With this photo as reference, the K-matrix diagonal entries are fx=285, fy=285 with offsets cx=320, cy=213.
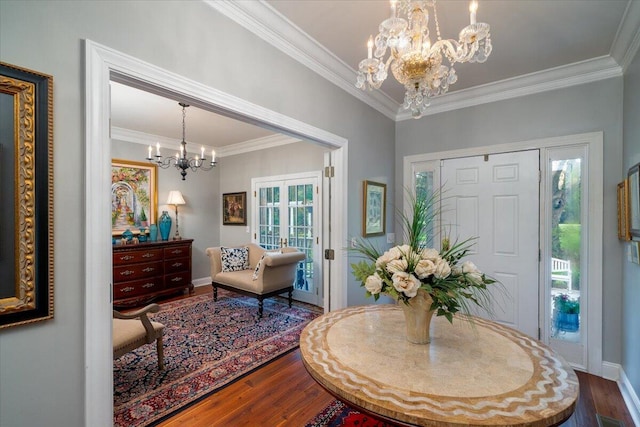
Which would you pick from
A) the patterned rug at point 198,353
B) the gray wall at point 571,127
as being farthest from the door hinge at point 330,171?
the patterned rug at point 198,353

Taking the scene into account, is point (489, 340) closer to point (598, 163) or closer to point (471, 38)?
point (471, 38)

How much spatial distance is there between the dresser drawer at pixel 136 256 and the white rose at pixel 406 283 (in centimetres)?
429

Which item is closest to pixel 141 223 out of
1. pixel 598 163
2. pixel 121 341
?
Result: pixel 121 341

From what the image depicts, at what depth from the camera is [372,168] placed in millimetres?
3117

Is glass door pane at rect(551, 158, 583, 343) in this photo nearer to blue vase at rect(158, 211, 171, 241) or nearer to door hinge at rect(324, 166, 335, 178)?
door hinge at rect(324, 166, 335, 178)

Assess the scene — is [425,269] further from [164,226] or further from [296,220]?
[164,226]

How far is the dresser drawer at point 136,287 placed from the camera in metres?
4.04

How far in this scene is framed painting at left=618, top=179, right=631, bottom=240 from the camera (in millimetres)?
2092

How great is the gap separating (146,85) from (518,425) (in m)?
1.92

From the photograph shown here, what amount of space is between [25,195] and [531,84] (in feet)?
12.1

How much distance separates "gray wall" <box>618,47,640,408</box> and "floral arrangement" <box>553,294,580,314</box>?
1.00 feet

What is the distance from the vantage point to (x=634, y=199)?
192 centimetres

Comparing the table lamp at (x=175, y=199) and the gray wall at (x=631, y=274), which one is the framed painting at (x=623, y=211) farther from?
the table lamp at (x=175, y=199)

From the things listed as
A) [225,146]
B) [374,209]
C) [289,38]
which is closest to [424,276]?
[289,38]
